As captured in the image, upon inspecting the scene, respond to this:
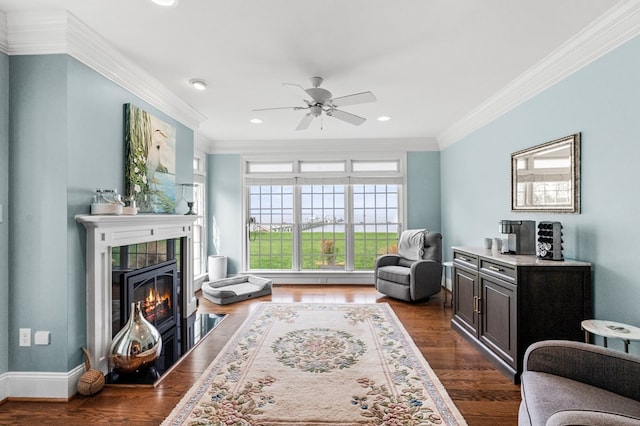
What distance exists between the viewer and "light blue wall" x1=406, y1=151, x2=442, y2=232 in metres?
6.12

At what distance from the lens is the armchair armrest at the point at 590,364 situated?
1.61m

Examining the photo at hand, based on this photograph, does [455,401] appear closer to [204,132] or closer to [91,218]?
[91,218]

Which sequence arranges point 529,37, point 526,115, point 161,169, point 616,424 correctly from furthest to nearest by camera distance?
point 161,169 < point 526,115 < point 529,37 < point 616,424

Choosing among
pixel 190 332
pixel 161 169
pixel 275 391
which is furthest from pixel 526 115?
pixel 190 332

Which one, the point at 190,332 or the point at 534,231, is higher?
the point at 534,231

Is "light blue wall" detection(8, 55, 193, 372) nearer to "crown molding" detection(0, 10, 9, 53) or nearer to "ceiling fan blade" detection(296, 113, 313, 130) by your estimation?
"crown molding" detection(0, 10, 9, 53)

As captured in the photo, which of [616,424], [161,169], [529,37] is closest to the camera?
[616,424]

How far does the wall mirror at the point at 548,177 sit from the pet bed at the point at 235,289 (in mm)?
3707

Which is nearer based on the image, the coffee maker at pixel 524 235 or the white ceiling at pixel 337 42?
the white ceiling at pixel 337 42

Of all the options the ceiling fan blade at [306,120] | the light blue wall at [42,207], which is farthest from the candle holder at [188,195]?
the light blue wall at [42,207]

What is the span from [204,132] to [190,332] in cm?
331

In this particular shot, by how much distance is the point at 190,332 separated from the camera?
3.65 m

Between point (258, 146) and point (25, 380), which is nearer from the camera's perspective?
point (25, 380)

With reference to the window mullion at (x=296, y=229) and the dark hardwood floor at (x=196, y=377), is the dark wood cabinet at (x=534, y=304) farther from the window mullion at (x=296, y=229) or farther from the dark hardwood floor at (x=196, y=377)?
the window mullion at (x=296, y=229)
